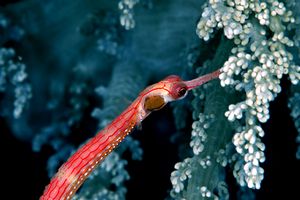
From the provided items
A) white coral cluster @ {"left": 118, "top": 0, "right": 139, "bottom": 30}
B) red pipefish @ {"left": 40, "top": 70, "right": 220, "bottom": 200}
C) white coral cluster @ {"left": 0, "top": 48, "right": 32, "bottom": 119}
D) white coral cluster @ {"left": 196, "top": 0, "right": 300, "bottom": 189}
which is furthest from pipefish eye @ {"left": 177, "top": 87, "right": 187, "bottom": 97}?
white coral cluster @ {"left": 0, "top": 48, "right": 32, "bottom": 119}

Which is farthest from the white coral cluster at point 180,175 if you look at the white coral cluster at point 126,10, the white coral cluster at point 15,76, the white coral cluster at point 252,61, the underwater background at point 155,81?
the white coral cluster at point 15,76

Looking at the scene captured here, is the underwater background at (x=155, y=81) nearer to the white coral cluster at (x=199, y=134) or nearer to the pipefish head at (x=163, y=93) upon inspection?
the white coral cluster at (x=199, y=134)

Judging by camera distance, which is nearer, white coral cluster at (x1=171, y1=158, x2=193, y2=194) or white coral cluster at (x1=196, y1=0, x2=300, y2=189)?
white coral cluster at (x1=196, y1=0, x2=300, y2=189)

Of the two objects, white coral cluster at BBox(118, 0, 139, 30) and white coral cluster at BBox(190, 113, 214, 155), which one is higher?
white coral cluster at BBox(118, 0, 139, 30)

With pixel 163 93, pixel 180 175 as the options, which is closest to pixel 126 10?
pixel 163 93

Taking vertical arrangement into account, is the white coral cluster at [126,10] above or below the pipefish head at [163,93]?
above

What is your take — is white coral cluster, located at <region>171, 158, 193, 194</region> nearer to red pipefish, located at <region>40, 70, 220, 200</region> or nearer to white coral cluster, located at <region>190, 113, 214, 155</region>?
white coral cluster, located at <region>190, 113, 214, 155</region>

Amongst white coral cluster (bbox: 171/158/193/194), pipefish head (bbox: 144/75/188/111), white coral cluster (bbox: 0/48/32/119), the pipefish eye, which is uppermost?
white coral cluster (bbox: 0/48/32/119)

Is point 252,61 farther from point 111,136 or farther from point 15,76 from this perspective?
point 15,76
